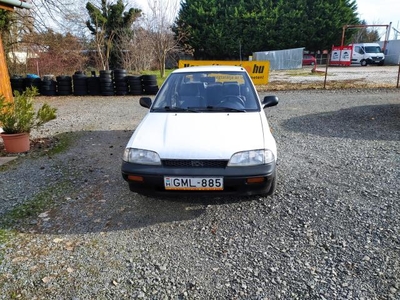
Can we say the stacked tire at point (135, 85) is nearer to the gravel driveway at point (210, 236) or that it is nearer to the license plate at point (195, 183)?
the gravel driveway at point (210, 236)

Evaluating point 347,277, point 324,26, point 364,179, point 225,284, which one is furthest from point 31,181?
point 324,26

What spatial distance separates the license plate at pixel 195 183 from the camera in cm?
259

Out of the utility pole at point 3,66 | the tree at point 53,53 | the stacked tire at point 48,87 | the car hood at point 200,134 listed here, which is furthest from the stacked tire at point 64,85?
the car hood at point 200,134

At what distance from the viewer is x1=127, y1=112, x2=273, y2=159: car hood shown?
268 centimetres

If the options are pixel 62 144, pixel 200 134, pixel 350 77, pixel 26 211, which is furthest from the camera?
pixel 350 77

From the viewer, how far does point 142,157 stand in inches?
109

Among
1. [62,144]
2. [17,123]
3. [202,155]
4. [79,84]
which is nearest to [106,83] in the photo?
[79,84]

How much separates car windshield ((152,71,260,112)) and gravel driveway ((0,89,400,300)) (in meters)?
1.11

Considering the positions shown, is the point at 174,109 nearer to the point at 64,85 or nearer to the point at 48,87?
the point at 64,85

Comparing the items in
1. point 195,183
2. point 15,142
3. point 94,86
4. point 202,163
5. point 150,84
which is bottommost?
point 15,142

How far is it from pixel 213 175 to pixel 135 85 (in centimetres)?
1029

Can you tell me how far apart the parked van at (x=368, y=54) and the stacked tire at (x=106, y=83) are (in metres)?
26.0

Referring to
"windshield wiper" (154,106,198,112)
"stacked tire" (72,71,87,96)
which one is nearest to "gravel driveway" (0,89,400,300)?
"windshield wiper" (154,106,198,112)

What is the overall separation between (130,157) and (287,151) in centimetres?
301
